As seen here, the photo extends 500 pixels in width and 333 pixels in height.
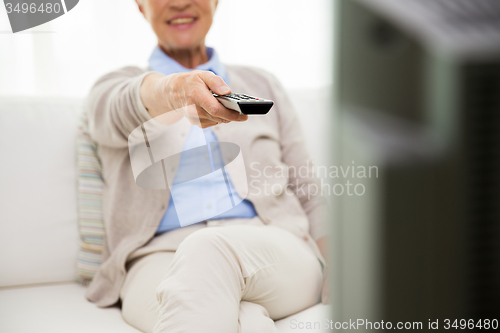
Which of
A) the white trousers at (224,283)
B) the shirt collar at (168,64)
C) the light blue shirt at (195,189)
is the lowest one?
the white trousers at (224,283)

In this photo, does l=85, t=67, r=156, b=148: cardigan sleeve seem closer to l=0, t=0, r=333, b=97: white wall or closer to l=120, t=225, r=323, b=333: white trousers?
l=0, t=0, r=333, b=97: white wall

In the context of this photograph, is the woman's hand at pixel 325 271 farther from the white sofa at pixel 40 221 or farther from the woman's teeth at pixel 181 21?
the woman's teeth at pixel 181 21

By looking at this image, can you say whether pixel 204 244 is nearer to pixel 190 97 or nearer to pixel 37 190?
pixel 190 97

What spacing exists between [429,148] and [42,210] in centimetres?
63

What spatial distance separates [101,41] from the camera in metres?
0.67

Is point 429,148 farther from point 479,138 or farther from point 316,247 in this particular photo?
point 316,247

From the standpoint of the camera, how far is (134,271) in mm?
622

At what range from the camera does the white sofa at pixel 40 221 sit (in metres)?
0.61

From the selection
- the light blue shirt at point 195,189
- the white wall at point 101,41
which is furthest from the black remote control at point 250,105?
the white wall at point 101,41

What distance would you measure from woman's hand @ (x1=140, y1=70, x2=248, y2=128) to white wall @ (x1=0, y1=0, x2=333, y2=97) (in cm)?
14

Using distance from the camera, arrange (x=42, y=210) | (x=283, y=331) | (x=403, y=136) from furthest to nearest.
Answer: (x=42, y=210) < (x=283, y=331) < (x=403, y=136)

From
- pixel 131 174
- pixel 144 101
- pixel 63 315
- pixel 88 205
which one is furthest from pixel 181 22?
pixel 63 315

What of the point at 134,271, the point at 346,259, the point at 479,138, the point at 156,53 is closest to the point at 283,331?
the point at 346,259

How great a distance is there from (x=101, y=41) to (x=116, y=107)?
0.48 feet
